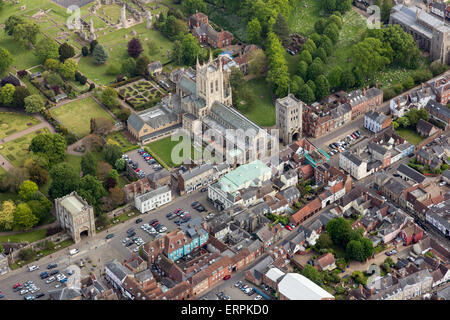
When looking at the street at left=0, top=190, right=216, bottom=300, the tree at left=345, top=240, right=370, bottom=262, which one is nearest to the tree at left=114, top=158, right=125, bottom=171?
the street at left=0, top=190, right=216, bottom=300

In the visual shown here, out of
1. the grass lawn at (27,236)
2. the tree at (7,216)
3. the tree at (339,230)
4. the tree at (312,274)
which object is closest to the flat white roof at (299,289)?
the tree at (312,274)

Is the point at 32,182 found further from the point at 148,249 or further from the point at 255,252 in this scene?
the point at 255,252

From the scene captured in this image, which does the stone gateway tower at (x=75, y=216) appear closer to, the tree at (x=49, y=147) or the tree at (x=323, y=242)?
the tree at (x=49, y=147)

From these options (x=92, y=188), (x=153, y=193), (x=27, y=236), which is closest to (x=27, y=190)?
(x=27, y=236)

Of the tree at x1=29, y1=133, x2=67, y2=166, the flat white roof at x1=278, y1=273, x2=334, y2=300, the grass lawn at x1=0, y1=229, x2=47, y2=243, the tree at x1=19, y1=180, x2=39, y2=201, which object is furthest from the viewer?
the tree at x1=29, y1=133, x2=67, y2=166

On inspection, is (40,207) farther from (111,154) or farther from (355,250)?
(355,250)

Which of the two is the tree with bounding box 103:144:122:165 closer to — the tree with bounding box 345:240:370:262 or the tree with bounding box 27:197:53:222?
the tree with bounding box 27:197:53:222
